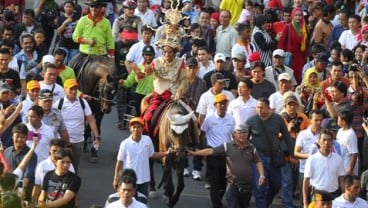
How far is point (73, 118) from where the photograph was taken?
16391 mm

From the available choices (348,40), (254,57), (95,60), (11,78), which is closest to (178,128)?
(11,78)

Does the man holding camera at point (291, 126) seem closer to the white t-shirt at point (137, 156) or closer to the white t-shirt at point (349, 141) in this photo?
the white t-shirt at point (349, 141)

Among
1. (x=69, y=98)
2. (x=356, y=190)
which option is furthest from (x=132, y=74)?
(x=356, y=190)

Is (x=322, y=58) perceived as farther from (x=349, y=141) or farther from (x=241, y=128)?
(x=241, y=128)

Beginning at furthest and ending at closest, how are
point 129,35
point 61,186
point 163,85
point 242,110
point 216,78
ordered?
point 129,35 < point 216,78 < point 163,85 < point 242,110 < point 61,186

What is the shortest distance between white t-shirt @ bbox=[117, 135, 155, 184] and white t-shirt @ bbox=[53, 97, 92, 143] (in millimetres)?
1472

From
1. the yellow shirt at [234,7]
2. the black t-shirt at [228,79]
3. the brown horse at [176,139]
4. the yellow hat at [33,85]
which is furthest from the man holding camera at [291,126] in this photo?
the yellow shirt at [234,7]

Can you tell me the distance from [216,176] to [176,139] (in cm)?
76

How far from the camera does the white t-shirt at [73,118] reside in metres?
16.4

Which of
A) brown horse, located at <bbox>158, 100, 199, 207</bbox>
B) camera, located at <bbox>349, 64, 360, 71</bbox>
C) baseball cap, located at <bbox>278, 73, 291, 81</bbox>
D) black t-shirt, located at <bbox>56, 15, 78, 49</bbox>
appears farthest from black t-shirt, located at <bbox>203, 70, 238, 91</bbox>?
black t-shirt, located at <bbox>56, 15, 78, 49</bbox>

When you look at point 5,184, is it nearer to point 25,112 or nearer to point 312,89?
point 25,112

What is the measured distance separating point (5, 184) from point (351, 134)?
8399mm

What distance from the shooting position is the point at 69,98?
53.8 feet

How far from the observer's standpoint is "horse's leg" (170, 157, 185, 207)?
1576cm
